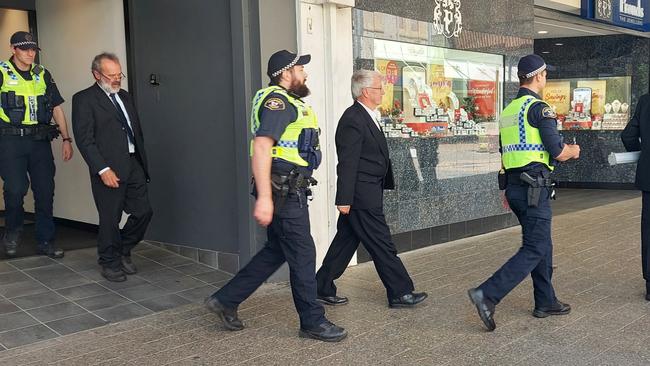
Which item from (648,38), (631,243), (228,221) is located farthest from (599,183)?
(228,221)

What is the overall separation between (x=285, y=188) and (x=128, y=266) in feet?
7.57

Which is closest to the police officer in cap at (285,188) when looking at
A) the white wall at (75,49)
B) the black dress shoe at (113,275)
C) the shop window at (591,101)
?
the black dress shoe at (113,275)

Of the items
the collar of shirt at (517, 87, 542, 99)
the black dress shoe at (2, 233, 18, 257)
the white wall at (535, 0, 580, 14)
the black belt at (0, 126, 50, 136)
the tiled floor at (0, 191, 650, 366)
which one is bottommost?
the tiled floor at (0, 191, 650, 366)

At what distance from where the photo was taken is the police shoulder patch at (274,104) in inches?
156

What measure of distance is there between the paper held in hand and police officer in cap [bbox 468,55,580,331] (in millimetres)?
591

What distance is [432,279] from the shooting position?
585 centimetres

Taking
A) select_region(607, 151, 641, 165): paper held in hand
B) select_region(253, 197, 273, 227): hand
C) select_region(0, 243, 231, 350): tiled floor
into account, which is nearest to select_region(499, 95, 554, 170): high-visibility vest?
select_region(607, 151, 641, 165): paper held in hand

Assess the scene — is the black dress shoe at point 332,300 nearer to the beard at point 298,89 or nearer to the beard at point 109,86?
the beard at point 298,89

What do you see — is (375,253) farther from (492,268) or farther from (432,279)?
(492,268)

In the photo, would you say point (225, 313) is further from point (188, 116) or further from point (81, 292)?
point (188, 116)

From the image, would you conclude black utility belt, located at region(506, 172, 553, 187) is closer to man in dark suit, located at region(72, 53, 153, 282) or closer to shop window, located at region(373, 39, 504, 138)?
shop window, located at region(373, 39, 504, 138)

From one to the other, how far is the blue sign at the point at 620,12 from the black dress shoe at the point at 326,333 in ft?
26.8

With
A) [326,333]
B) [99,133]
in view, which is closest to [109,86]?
[99,133]

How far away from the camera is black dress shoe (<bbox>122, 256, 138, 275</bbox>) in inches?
221
